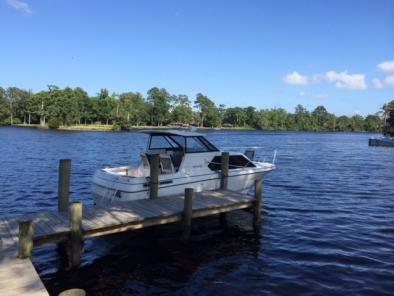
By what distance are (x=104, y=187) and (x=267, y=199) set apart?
9.47m

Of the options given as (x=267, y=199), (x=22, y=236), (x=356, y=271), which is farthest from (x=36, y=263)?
(x=267, y=199)

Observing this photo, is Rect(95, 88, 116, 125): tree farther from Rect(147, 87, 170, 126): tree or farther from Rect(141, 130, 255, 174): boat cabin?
Rect(141, 130, 255, 174): boat cabin

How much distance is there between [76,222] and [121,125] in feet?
370

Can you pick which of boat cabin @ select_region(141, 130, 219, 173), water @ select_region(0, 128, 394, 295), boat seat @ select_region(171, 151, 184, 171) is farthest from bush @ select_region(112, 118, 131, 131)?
boat seat @ select_region(171, 151, 184, 171)

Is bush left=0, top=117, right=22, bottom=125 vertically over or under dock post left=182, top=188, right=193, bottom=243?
over

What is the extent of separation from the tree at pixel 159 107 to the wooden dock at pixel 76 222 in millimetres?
135970

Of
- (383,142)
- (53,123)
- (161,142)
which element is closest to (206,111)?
(53,123)

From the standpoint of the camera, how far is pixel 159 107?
491ft

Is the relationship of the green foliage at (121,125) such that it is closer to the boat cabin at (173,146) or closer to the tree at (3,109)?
the tree at (3,109)

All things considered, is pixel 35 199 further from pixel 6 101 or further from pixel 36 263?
pixel 6 101

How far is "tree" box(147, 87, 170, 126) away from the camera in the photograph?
493ft

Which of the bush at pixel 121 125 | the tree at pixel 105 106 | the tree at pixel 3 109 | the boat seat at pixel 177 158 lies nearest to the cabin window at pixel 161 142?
the boat seat at pixel 177 158

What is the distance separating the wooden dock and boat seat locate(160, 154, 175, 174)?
127 cm

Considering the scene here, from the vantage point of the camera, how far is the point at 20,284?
7.55 metres
